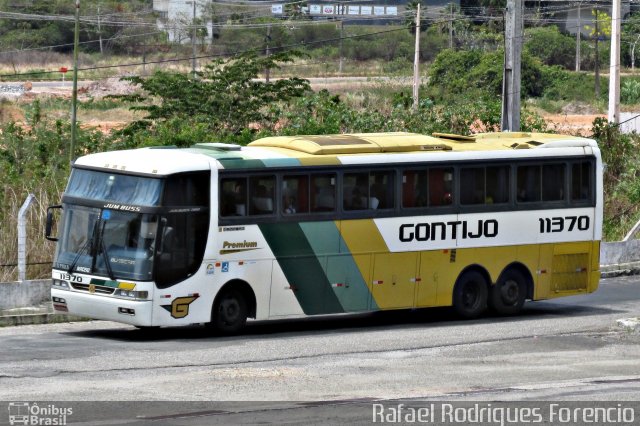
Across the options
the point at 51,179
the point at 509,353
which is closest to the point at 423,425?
the point at 509,353

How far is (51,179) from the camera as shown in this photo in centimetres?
2634

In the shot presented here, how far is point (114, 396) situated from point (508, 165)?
10827 millimetres

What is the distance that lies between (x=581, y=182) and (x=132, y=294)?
9080 mm

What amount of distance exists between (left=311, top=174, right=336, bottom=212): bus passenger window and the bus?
0.02 metres

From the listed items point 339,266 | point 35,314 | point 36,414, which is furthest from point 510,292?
point 36,414

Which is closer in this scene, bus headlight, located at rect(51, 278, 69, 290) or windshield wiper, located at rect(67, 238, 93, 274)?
windshield wiper, located at rect(67, 238, 93, 274)

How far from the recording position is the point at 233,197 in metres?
19.8

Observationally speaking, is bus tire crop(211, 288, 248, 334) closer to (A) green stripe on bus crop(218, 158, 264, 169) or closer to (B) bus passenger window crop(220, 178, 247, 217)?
(B) bus passenger window crop(220, 178, 247, 217)

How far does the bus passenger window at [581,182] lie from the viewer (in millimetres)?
23609

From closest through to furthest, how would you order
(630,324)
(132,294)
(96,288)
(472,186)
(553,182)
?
(132,294) < (96,288) < (630,324) < (472,186) < (553,182)

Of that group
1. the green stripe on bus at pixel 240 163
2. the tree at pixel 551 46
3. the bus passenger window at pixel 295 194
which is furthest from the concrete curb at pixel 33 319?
the tree at pixel 551 46

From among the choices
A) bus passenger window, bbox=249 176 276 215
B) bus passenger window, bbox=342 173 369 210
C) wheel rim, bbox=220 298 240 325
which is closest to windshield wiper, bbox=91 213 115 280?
wheel rim, bbox=220 298 240 325

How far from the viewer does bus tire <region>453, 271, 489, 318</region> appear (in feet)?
73.8

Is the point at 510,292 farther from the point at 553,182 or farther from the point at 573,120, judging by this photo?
the point at 573,120
